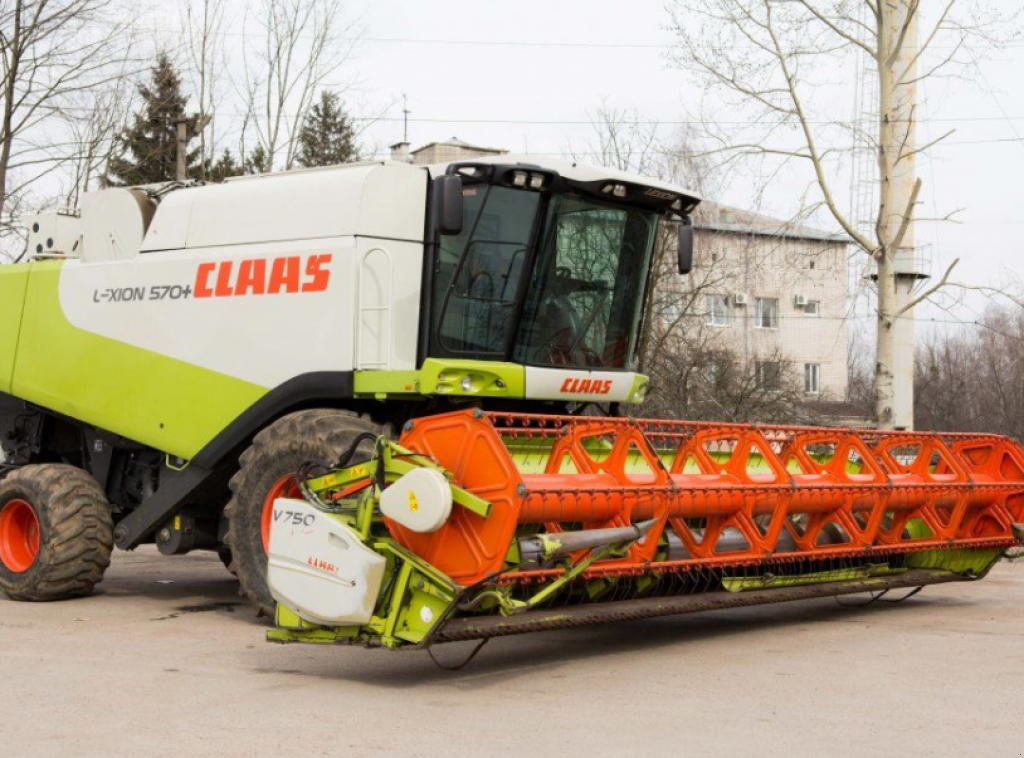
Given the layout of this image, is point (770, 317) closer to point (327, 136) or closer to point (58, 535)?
point (327, 136)

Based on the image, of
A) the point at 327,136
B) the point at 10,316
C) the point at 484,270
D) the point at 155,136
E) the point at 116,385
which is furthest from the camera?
the point at 327,136

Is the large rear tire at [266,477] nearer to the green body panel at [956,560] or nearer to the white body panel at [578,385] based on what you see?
the white body panel at [578,385]

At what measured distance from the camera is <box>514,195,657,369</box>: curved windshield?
30.0 feet

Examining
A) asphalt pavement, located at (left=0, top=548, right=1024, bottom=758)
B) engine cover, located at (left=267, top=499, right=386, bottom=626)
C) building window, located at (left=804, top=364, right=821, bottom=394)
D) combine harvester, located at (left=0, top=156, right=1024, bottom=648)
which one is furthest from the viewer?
building window, located at (left=804, top=364, right=821, bottom=394)

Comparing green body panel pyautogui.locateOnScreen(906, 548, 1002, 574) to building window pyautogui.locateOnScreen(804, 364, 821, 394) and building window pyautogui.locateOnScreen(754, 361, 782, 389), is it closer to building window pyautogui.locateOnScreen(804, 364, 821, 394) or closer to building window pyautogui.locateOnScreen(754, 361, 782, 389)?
building window pyautogui.locateOnScreen(754, 361, 782, 389)

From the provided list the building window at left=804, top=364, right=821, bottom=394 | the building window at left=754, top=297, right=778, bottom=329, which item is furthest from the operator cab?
the building window at left=804, top=364, right=821, bottom=394

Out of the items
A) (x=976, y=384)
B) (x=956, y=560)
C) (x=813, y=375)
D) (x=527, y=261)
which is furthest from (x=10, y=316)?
(x=976, y=384)

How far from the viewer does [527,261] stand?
29.7 feet

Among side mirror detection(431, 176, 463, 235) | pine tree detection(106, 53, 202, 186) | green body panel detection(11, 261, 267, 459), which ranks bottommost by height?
green body panel detection(11, 261, 267, 459)

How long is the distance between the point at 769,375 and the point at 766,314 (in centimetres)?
2122

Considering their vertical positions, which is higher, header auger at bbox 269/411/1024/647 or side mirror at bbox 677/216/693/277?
side mirror at bbox 677/216/693/277

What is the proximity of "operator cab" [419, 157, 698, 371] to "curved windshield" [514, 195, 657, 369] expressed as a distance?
0.01 m

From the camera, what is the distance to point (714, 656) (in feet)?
25.4

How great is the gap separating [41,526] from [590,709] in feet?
18.9
